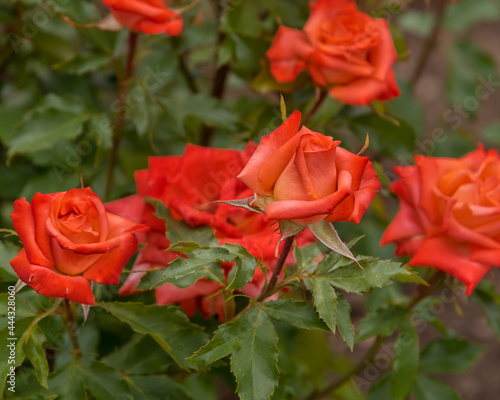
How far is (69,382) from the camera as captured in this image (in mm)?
769

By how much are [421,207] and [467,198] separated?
6 cm

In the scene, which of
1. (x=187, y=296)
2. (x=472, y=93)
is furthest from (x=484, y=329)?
(x=187, y=296)

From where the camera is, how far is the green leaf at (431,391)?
3.50 ft

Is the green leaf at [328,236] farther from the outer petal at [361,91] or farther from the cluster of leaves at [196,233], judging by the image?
the outer petal at [361,91]

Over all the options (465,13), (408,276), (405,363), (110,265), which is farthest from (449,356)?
(465,13)

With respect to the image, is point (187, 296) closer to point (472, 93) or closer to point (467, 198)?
point (467, 198)

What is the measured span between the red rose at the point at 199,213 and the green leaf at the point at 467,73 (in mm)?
1007

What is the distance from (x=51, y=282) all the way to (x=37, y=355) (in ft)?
0.42

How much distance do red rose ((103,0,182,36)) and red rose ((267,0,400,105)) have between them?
0.57 ft

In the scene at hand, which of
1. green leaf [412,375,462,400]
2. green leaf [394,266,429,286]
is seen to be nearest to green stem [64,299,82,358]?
green leaf [394,266,429,286]

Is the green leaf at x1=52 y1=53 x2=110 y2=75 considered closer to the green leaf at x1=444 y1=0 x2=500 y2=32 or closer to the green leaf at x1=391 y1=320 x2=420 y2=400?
the green leaf at x1=391 y1=320 x2=420 y2=400

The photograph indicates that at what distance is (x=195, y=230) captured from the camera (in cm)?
80

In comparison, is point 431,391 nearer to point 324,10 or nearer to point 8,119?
point 324,10

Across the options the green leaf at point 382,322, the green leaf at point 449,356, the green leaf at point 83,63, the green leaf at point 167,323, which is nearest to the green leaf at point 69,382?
the green leaf at point 167,323
